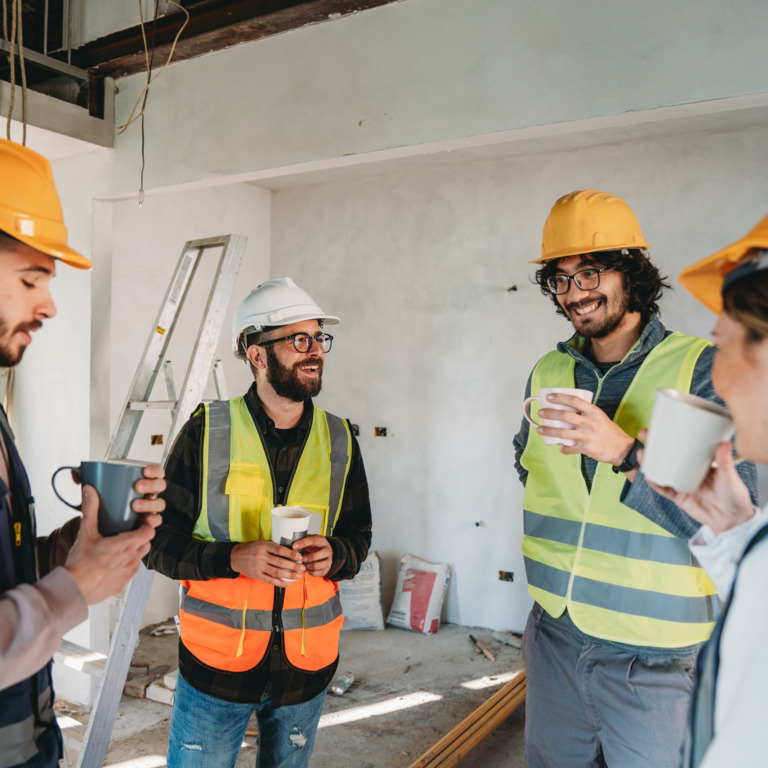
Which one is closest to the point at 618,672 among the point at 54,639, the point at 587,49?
the point at 54,639

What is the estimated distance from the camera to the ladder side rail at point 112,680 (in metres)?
2.60

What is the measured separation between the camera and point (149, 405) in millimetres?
3061

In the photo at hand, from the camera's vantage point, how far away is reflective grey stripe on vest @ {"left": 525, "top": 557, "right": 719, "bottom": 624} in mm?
1560

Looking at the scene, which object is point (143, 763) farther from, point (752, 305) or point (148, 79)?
point (752, 305)

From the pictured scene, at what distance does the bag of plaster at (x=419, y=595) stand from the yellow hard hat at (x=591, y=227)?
357 centimetres

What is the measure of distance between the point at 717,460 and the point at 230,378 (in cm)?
466

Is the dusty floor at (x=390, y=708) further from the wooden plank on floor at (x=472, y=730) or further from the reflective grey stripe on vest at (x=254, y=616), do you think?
the reflective grey stripe on vest at (x=254, y=616)

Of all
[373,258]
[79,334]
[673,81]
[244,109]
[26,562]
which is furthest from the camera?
[373,258]

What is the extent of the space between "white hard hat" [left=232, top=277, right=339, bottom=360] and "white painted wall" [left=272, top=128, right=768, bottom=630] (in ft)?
9.92

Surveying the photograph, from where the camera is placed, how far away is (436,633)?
487cm

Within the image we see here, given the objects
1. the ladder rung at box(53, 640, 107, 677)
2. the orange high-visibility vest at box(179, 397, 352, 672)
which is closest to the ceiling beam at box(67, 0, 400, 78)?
the orange high-visibility vest at box(179, 397, 352, 672)

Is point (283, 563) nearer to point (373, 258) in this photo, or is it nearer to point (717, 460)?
point (717, 460)

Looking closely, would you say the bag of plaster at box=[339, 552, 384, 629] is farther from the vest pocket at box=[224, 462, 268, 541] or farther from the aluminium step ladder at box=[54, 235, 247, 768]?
the vest pocket at box=[224, 462, 268, 541]

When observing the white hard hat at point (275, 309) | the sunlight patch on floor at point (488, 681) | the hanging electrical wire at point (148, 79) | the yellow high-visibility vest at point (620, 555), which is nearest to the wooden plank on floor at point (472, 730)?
the sunlight patch on floor at point (488, 681)
